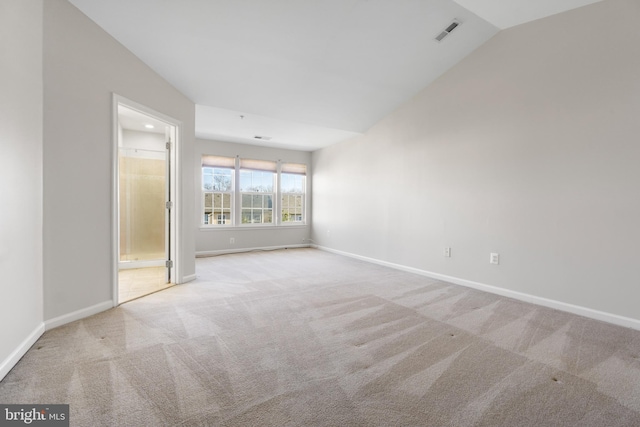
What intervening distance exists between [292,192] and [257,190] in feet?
3.13

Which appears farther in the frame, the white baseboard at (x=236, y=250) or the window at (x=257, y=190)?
the window at (x=257, y=190)

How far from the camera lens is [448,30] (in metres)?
3.30

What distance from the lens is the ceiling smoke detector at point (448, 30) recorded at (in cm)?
319

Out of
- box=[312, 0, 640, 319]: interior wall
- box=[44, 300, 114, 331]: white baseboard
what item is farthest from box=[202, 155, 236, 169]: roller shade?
box=[44, 300, 114, 331]: white baseboard

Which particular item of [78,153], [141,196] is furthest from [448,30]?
[141,196]

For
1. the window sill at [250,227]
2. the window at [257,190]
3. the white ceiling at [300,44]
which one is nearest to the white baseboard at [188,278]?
the window sill at [250,227]

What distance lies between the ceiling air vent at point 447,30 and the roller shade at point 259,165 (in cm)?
464

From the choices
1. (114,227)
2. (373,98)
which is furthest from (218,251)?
(373,98)

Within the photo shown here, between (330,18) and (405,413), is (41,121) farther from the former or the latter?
(405,413)

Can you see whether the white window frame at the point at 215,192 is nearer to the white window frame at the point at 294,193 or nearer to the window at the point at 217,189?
→ the window at the point at 217,189

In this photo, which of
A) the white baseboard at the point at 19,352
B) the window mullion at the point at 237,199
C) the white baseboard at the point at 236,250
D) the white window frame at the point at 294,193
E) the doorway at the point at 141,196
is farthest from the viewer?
the white window frame at the point at 294,193

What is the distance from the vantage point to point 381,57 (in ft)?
11.9

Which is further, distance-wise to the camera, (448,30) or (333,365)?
(448,30)

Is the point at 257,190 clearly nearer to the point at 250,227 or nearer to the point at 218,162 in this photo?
the point at 250,227
